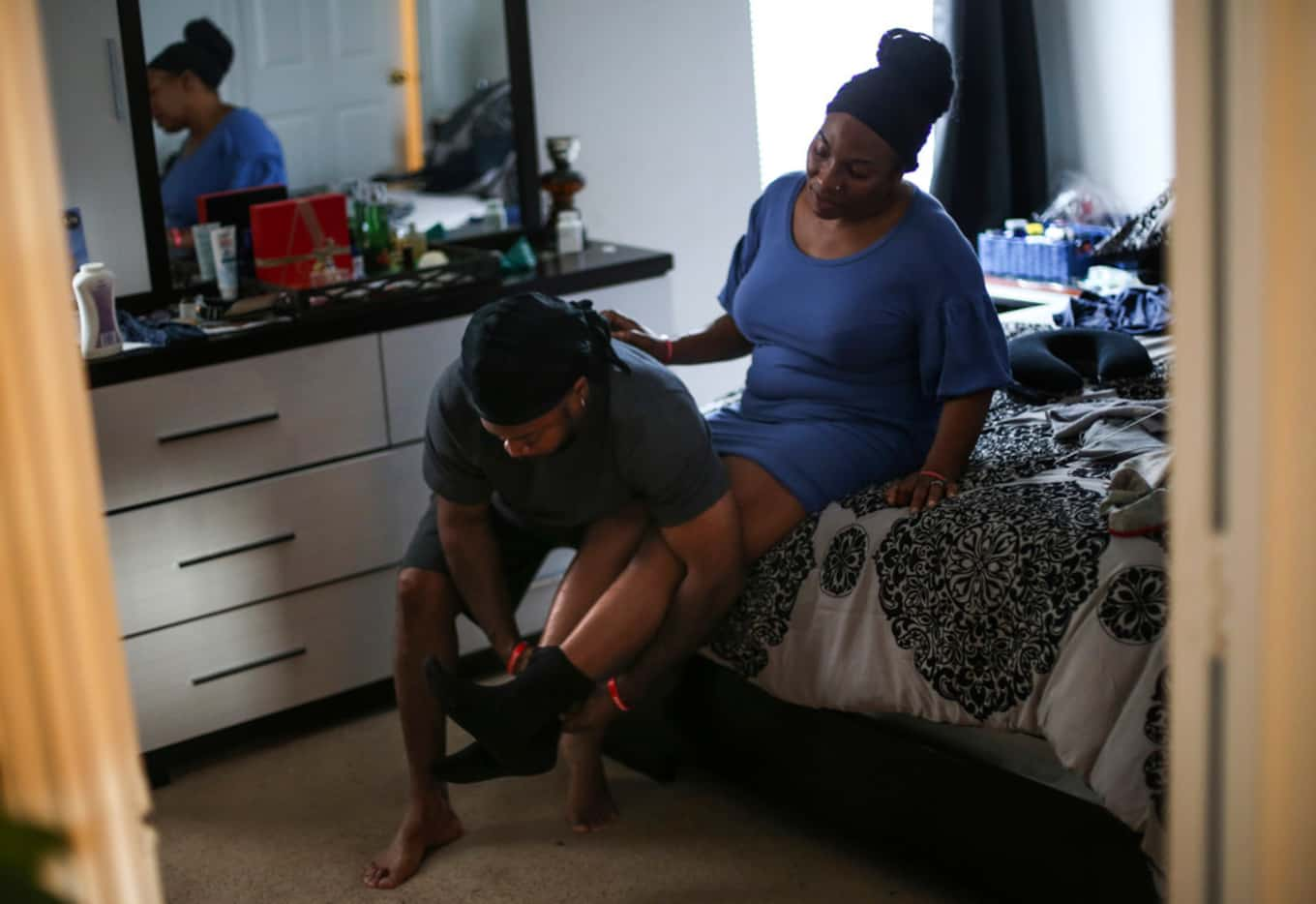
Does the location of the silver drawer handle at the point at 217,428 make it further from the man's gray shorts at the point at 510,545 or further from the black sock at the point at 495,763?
the black sock at the point at 495,763

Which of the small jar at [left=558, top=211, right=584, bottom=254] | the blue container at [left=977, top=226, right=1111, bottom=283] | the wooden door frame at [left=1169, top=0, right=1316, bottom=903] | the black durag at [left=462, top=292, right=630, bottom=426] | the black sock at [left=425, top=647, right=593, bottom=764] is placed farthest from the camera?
the blue container at [left=977, top=226, right=1111, bottom=283]

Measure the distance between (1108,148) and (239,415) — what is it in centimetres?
282

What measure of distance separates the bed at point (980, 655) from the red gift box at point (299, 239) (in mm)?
1188

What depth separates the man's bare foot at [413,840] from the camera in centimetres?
253

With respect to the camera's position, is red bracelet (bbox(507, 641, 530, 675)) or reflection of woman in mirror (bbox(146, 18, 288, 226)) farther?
reflection of woman in mirror (bbox(146, 18, 288, 226))

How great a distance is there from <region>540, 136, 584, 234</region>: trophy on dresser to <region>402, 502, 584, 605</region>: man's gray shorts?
115cm

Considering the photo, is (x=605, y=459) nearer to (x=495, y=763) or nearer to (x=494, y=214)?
(x=495, y=763)

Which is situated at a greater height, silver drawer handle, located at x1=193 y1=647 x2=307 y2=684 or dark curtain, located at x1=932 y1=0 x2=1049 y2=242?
dark curtain, located at x1=932 y1=0 x2=1049 y2=242

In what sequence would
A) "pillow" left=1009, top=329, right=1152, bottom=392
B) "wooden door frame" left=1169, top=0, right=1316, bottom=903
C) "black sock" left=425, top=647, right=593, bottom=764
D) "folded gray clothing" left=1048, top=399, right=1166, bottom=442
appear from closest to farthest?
"wooden door frame" left=1169, top=0, right=1316, bottom=903 → "black sock" left=425, top=647, right=593, bottom=764 → "folded gray clothing" left=1048, top=399, right=1166, bottom=442 → "pillow" left=1009, top=329, right=1152, bottom=392

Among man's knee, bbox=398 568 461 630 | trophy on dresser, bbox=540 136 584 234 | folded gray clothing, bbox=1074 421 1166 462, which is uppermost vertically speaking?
trophy on dresser, bbox=540 136 584 234

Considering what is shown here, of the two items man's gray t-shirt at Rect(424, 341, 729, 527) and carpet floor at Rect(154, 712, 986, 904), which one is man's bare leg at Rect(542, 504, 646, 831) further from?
carpet floor at Rect(154, 712, 986, 904)

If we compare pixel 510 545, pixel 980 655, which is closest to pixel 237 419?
pixel 510 545

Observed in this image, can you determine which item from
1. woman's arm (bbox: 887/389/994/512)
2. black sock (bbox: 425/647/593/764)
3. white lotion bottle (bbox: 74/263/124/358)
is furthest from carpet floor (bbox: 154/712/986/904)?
white lotion bottle (bbox: 74/263/124/358)

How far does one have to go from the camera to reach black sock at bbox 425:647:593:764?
2.37m
